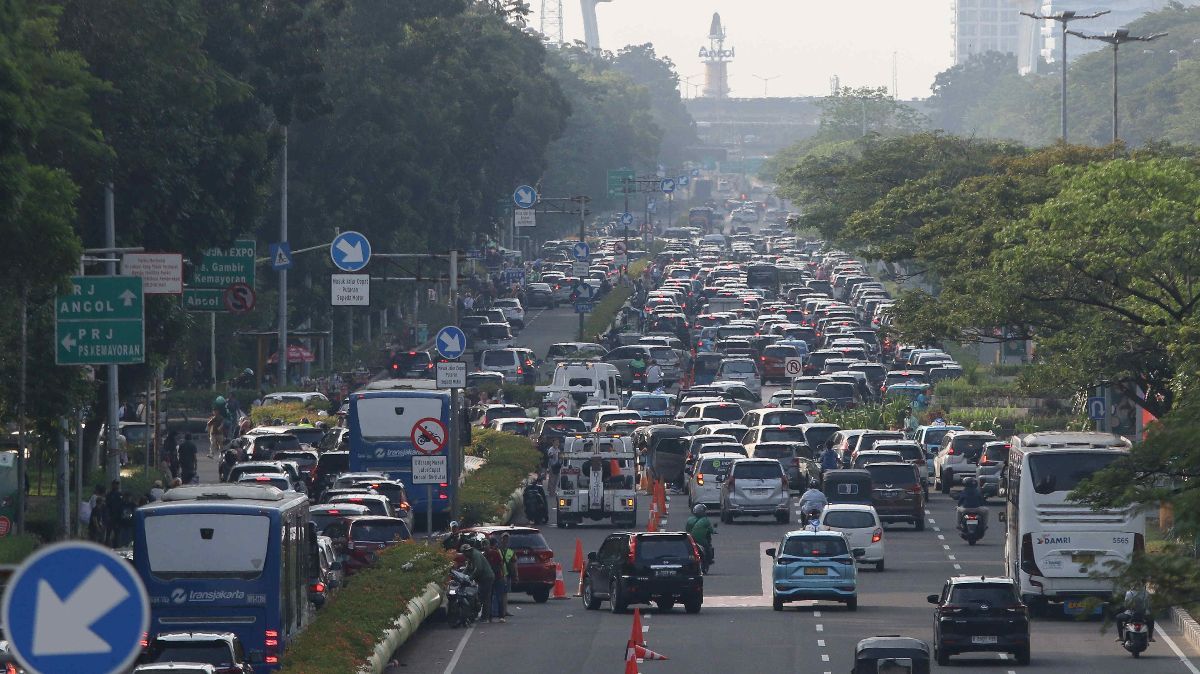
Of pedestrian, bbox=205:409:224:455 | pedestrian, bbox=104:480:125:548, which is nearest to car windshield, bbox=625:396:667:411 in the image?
pedestrian, bbox=205:409:224:455

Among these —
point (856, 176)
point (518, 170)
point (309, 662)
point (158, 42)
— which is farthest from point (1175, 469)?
point (518, 170)

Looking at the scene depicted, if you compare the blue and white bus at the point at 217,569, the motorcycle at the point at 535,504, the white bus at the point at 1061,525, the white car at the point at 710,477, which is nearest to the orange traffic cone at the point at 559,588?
the white bus at the point at 1061,525

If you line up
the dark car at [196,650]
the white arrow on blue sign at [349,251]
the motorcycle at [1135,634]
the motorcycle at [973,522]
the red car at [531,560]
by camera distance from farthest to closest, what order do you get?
the white arrow on blue sign at [349,251] < the motorcycle at [973,522] < the red car at [531,560] < the motorcycle at [1135,634] < the dark car at [196,650]

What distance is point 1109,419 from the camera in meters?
55.5

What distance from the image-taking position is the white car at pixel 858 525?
124 feet

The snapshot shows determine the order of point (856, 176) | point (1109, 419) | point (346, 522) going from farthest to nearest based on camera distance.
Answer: point (856, 176) → point (1109, 419) → point (346, 522)

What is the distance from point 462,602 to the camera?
31672 mm

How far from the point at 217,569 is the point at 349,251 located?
90.2 ft

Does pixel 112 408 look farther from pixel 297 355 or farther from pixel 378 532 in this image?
pixel 297 355

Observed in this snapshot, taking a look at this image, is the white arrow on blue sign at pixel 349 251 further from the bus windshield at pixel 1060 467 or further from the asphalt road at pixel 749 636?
the bus windshield at pixel 1060 467

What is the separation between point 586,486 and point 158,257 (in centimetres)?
1274

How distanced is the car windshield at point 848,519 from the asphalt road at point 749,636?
3.21ft

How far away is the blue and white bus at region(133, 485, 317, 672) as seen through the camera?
76.4 ft

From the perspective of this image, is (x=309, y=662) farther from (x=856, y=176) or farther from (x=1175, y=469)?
(x=856, y=176)
